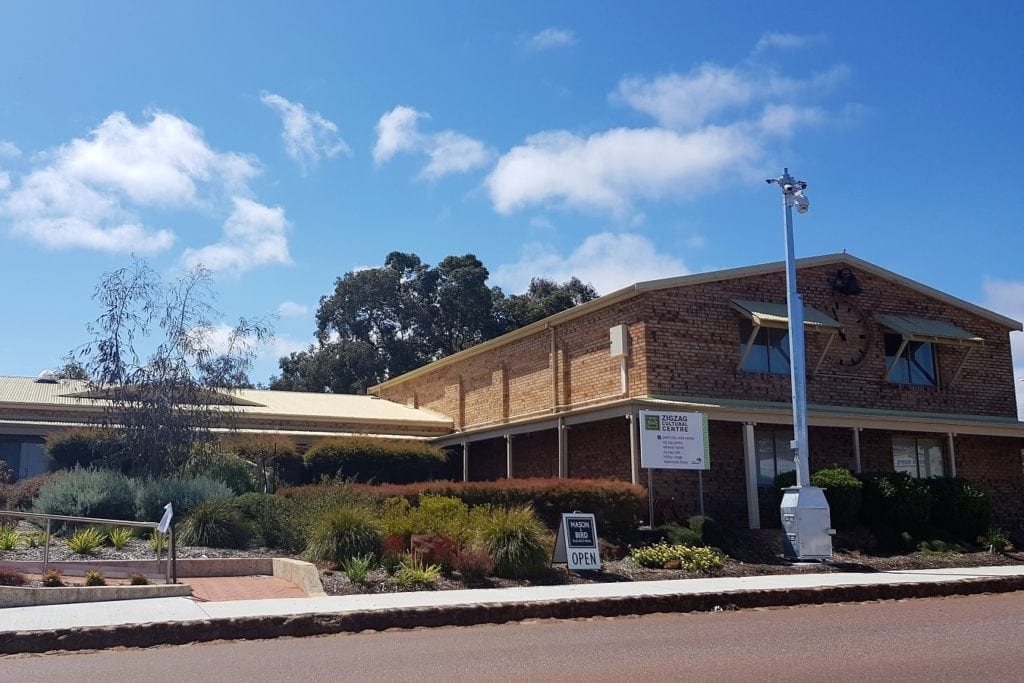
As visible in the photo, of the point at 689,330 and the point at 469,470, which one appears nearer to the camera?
the point at 689,330

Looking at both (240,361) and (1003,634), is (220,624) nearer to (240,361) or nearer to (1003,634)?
(1003,634)

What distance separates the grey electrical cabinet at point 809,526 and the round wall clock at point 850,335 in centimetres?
785

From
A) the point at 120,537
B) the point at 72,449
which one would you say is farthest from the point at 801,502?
the point at 72,449

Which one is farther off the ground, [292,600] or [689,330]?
[689,330]

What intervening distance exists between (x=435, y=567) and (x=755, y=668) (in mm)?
6979


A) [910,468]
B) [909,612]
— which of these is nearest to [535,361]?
[910,468]

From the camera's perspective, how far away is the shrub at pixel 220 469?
22359mm

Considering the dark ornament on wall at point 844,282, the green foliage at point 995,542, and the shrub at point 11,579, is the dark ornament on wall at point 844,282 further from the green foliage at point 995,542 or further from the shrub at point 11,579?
the shrub at point 11,579

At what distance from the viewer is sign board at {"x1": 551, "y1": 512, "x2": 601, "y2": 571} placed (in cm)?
1566

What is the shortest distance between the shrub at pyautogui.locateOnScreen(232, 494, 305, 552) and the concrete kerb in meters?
6.03

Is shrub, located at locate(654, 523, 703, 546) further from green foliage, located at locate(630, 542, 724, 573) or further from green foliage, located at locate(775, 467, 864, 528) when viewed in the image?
green foliage, located at locate(775, 467, 864, 528)

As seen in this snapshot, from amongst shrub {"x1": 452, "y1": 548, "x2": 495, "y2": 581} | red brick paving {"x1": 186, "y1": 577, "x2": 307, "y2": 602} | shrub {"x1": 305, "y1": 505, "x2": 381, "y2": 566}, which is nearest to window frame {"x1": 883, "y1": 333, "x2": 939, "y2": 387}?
shrub {"x1": 452, "y1": 548, "x2": 495, "y2": 581}

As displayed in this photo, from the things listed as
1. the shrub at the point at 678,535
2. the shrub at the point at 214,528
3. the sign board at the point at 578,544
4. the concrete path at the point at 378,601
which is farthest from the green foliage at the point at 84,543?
the shrub at the point at 678,535

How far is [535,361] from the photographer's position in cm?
2812
